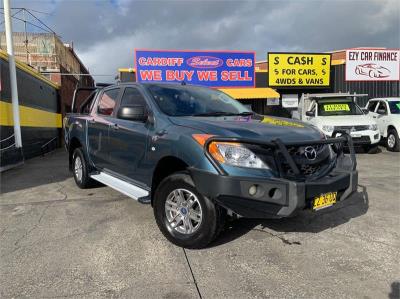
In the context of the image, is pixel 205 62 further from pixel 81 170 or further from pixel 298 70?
pixel 81 170

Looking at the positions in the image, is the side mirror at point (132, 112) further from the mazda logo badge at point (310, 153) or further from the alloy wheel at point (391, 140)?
the alloy wheel at point (391, 140)

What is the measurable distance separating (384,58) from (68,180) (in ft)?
60.0

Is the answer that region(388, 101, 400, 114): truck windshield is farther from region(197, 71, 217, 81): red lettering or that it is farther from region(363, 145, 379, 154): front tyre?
region(197, 71, 217, 81): red lettering

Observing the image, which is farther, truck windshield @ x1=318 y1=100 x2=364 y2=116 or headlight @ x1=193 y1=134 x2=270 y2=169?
truck windshield @ x1=318 y1=100 x2=364 y2=116

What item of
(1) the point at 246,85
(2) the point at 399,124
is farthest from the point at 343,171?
(1) the point at 246,85

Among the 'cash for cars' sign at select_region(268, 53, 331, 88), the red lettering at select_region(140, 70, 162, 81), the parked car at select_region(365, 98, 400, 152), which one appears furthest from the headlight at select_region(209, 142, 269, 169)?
the 'cash for cars' sign at select_region(268, 53, 331, 88)

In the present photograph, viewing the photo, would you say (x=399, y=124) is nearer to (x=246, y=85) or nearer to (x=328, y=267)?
(x=246, y=85)

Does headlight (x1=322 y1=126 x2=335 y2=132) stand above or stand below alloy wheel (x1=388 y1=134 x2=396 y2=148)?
above

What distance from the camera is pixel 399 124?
12.5 meters

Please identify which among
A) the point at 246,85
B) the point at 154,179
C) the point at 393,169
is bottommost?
the point at 393,169

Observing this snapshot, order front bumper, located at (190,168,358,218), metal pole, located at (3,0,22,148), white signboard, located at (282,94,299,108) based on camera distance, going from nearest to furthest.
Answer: front bumper, located at (190,168,358,218), metal pole, located at (3,0,22,148), white signboard, located at (282,94,299,108)

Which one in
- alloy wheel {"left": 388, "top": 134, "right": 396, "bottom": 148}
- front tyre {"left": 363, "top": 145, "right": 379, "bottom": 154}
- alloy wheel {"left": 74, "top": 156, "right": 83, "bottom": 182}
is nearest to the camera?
alloy wheel {"left": 74, "top": 156, "right": 83, "bottom": 182}

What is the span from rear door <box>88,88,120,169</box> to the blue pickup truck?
0.68 feet

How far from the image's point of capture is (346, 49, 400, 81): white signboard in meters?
20.3
